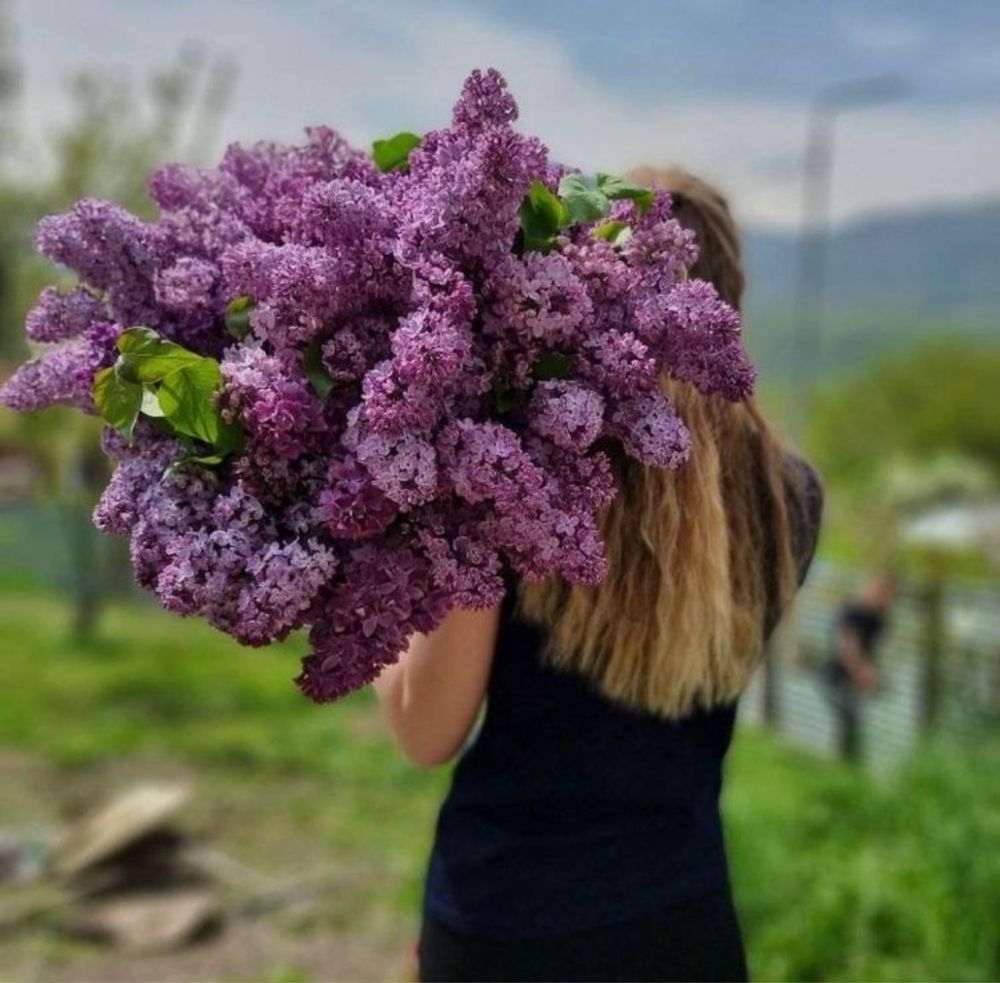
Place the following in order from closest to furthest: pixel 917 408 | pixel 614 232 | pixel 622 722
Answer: pixel 614 232 → pixel 622 722 → pixel 917 408

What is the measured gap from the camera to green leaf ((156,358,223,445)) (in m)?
1.32

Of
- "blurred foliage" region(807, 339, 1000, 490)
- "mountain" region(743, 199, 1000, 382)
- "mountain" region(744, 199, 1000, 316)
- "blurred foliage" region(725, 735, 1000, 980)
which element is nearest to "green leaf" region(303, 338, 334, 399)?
"blurred foliage" region(725, 735, 1000, 980)

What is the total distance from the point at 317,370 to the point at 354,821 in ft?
17.9

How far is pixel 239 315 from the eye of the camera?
143 cm

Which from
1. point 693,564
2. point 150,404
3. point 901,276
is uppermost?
point 901,276

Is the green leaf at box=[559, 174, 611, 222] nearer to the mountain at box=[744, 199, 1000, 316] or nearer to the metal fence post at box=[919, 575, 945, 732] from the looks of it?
the metal fence post at box=[919, 575, 945, 732]

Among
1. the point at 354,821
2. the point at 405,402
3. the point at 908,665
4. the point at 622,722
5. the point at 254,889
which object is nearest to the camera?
the point at 405,402

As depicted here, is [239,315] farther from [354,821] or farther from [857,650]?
[857,650]

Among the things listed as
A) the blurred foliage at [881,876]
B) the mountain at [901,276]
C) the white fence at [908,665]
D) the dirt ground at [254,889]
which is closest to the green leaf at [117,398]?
the blurred foliage at [881,876]

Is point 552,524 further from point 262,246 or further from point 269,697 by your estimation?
point 269,697

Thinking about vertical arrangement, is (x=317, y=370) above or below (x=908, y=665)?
above

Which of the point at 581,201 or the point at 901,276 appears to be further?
the point at 901,276

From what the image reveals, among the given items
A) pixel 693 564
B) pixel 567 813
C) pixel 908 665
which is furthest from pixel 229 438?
pixel 908 665

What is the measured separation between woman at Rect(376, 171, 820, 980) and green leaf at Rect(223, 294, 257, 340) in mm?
475
